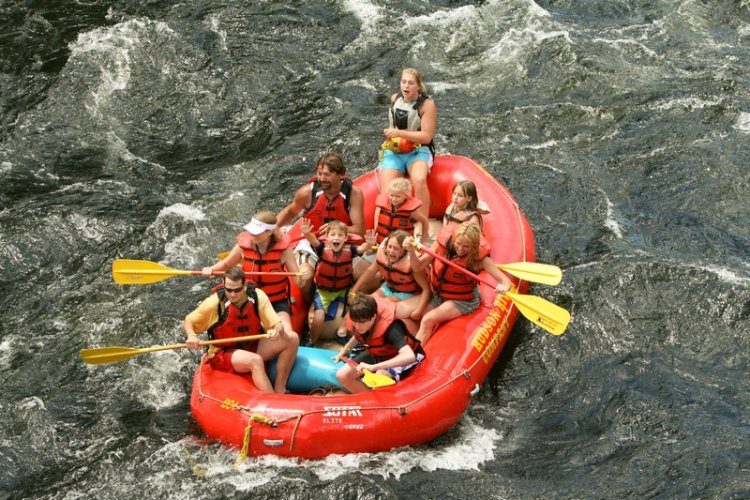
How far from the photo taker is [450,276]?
22.1 ft

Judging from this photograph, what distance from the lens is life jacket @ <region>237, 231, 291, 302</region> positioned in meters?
6.63

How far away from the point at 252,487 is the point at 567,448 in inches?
80.4

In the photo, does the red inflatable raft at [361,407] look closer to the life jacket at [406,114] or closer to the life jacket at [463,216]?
the life jacket at [463,216]

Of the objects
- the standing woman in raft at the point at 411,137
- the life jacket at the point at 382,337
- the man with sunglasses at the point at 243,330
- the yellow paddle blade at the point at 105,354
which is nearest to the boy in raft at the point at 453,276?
the life jacket at the point at 382,337

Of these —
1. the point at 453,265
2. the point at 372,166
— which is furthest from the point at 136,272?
the point at 372,166

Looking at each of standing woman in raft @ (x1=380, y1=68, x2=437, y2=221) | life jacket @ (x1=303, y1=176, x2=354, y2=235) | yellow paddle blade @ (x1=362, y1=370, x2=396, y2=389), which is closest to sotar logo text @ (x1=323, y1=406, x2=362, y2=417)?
yellow paddle blade @ (x1=362, y1=370, x2=396, y2=389)

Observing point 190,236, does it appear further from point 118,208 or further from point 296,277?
point 296,277

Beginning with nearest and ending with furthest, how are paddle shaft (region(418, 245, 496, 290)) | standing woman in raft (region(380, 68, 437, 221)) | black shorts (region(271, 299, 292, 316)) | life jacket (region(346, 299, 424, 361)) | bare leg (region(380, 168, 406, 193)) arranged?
life jacket (region(346, 299, 424, 361)) → paddle shaft (region(418, 245, 496, 290)) → black shorts (region(271, 299, 292, 316)) → standing woman in raft (region(380, 68, 437, 221)) → bare leg (region(380, 168, 406, 193))

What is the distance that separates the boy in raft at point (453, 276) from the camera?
671cm

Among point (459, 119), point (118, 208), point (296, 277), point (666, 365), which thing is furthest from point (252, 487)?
point (459, 119)

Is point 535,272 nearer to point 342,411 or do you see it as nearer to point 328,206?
point 328,206

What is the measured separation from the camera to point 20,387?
7152mm

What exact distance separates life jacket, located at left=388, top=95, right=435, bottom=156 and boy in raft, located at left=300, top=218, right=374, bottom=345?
1.15m

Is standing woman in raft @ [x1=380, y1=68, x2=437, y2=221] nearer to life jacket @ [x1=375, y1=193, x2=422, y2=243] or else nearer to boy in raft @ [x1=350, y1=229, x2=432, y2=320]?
life jacket @ [x1=375, y1=193, x2=422, y2=243]
